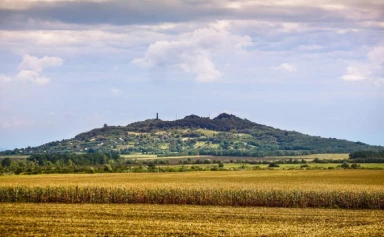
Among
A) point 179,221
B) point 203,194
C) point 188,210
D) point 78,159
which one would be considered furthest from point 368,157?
point 179,221

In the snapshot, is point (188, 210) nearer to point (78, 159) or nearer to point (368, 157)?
point (368, 157)

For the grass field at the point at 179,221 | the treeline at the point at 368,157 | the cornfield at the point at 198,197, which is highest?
the treeline at the point at 368,157

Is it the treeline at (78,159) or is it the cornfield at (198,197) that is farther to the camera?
the treeline at (78,159)

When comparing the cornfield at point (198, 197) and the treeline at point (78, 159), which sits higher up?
the treeline at point (78, 159)

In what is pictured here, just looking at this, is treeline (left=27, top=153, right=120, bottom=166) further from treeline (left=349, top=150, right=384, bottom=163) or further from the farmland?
the farmland

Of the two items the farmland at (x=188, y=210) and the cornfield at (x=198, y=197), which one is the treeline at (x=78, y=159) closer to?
the cornfield at (x=198, y=197)

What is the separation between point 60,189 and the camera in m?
58.5

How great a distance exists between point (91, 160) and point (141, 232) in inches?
4400

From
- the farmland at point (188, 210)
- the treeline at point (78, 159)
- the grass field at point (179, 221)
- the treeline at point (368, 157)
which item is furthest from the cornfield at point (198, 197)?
the treeline at point (78, 159)

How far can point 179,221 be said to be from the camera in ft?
140

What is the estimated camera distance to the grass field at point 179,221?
123 ft

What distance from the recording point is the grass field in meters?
37.4

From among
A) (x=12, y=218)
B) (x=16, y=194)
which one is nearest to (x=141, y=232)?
(x=12, y=218)

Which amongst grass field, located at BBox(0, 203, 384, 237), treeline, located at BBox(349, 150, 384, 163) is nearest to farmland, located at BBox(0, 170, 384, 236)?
grass field, located at BBox(0, 203, 384, 237)
